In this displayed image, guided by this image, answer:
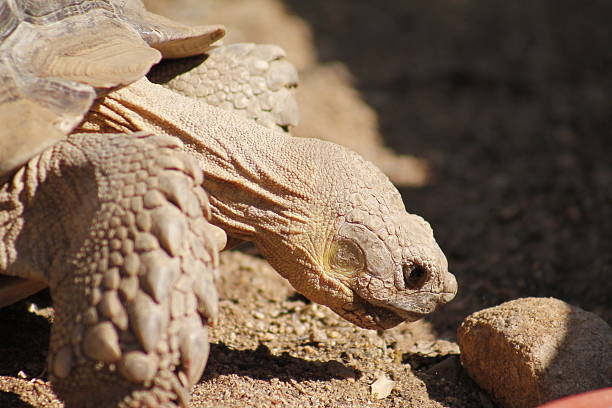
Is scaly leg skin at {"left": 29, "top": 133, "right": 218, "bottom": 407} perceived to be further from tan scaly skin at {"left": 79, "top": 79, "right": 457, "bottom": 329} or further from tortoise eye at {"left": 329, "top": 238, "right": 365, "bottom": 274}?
tortoise eye at {"left": 329, "top": 238, "right": 365, "bottom": 274}

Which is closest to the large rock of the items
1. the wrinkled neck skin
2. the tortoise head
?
the tortoise head

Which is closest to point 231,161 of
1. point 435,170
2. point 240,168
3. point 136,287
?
point 240,168

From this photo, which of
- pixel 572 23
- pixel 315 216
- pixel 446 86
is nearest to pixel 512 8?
pixel 572 23

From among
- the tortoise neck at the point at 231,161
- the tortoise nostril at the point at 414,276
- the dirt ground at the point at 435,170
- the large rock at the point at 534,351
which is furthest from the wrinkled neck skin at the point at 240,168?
the large rock at the point at 534,351

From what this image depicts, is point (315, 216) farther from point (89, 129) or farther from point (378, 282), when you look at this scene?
point (89, 129)

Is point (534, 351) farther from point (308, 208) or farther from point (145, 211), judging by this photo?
point (145, 211)
